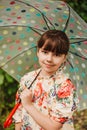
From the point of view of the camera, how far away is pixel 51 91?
3.79 m

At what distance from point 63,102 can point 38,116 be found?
22cm

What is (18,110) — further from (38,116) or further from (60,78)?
(60,78)

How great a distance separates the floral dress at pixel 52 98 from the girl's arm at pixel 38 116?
0.04 metres

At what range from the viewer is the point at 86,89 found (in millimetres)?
4387

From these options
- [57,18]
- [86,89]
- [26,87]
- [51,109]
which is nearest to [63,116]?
[51,109]

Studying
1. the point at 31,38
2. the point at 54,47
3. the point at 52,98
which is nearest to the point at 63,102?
the point at 52,98

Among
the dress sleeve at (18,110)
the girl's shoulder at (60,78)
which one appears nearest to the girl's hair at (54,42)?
the girl's shoulder at (60,78)

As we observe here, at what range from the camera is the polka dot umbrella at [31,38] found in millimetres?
4246

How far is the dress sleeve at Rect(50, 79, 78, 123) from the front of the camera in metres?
3.72

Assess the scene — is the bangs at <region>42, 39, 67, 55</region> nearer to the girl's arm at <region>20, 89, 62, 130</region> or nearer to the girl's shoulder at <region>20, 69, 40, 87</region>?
the girl's shoulder at <region>20, 69, 40, 87</region>

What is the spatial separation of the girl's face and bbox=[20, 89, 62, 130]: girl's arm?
24 centimetres

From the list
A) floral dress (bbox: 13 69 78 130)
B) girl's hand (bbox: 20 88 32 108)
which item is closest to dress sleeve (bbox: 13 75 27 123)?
floral dress (bbox: 13 69 78 130)

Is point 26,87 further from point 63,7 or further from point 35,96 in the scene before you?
point 63,7

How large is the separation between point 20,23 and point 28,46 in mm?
212
